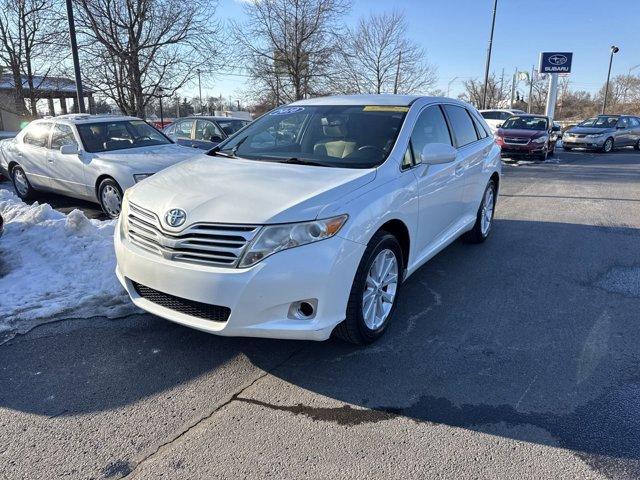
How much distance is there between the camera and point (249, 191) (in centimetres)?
320

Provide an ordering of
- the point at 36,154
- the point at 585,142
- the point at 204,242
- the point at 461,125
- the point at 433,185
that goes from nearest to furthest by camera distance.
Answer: the point at 204,242 → the point at 433,185 → the point at 461,125 → the point at 36,154 → the point at 585,142

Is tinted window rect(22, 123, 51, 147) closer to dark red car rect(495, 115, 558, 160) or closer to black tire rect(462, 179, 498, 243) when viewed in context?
black tire rect(462, 179, 498, 243)

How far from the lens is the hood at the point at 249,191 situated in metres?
2.94

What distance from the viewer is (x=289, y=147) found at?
426 centimetres

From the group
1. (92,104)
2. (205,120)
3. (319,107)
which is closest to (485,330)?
(319,107)

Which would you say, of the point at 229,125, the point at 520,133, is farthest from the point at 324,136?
the point at 520,133

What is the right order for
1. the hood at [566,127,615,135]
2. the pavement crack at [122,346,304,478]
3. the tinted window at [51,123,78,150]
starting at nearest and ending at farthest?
the pavement crack at [122,346,304,478]
the tinted window at [51,123,78,150]
the hood at [566,127,615,135]

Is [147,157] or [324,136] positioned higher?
[324,136]

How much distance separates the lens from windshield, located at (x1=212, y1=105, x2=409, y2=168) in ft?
12.7

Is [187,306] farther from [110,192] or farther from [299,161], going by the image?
[110,192]

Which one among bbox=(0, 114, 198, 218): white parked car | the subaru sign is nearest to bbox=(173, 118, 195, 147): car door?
bbox=(0, 114, 198, 218): white parked car

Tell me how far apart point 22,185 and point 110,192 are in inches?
122

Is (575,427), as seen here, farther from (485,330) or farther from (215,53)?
(215,53)

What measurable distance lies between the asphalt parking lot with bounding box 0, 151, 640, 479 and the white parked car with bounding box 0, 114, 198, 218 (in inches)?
148
